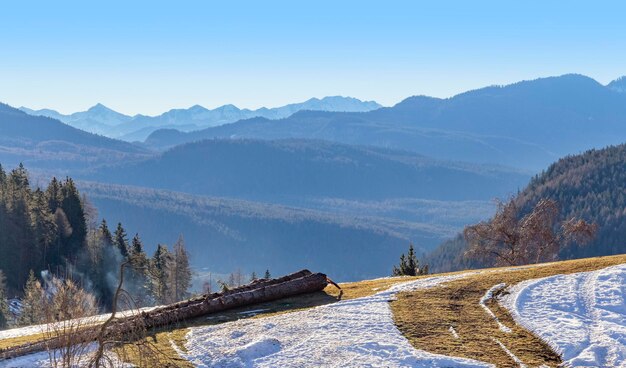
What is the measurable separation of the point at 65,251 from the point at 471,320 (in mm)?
92193

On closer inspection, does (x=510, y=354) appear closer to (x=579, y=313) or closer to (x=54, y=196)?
(x=579, y=313)

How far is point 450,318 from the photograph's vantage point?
25.0 m

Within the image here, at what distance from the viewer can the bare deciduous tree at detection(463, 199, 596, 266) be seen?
55.6m

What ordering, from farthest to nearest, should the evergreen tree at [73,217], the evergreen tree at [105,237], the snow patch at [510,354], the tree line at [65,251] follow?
the evergreen tree at [105,237]
the evergreen tree at [73,217]
the tree line at [65,251]
the snow patch at [510,354]

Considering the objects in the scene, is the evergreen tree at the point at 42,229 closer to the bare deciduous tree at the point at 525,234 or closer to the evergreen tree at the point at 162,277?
the evergreen tree at the point at 162,277

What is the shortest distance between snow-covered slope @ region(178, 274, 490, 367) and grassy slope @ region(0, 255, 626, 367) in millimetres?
694

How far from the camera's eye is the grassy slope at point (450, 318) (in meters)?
21.1

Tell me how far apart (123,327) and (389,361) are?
8.94 metres

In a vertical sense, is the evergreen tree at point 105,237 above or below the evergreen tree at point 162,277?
above

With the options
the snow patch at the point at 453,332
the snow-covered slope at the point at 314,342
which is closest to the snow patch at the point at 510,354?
the snow-covered slope at the point at 314,342

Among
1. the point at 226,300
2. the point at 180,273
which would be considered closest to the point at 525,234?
the point at 226,300

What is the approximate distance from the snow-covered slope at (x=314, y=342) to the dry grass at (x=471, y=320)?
0.76 metres

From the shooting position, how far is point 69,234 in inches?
3989

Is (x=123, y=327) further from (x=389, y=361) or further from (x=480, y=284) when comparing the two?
(x=480, y=284)
